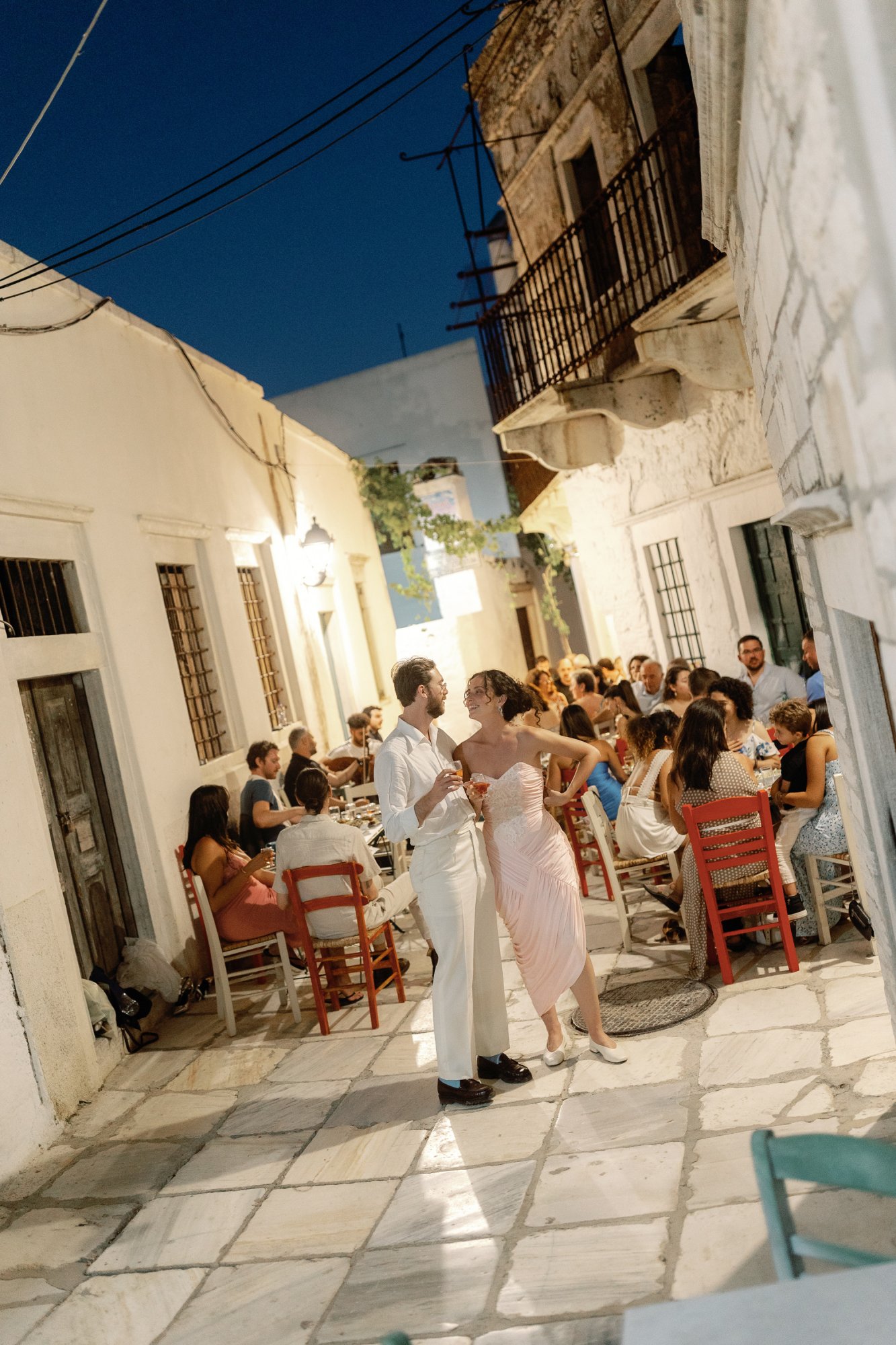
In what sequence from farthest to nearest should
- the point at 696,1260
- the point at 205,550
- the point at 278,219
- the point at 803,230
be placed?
1. the point at 278,219
2. the point at 205,550
3. the point at 696,1260
4. the point at 803,230

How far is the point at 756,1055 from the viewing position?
4816 mm

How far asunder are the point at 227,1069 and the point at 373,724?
5.76 m

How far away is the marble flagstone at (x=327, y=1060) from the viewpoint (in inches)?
228

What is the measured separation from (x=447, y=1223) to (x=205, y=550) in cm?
723

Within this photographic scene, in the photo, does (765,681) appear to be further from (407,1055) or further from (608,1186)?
(608,1186)

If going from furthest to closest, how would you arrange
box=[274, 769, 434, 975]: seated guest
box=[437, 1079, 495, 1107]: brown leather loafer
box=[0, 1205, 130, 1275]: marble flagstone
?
box=[274, 769, 434, 975]: seated guest < box=[437, 1079, 495, 1107]: brown leather loafer < box=[0, 1205, 130, 1275]: marble flagstone

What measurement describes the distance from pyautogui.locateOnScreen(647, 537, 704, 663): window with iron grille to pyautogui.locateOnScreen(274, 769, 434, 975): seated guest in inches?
234

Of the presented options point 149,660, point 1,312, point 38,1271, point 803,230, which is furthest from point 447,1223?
point 1,312

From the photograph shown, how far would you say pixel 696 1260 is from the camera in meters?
3.46

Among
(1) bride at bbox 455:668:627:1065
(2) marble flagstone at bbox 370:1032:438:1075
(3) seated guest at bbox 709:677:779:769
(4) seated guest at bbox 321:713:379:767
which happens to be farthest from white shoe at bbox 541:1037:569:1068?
(4) seated guest at bbox 321:713:379:767

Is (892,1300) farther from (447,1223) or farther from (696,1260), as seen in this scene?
(447,1223)

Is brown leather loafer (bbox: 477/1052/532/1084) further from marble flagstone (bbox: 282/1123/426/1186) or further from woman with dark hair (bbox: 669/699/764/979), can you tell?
woman with dark hair (bbox: 669/699/764/979)

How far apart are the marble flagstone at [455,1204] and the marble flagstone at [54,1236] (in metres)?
1.22

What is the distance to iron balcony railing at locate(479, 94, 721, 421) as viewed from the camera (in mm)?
9000
